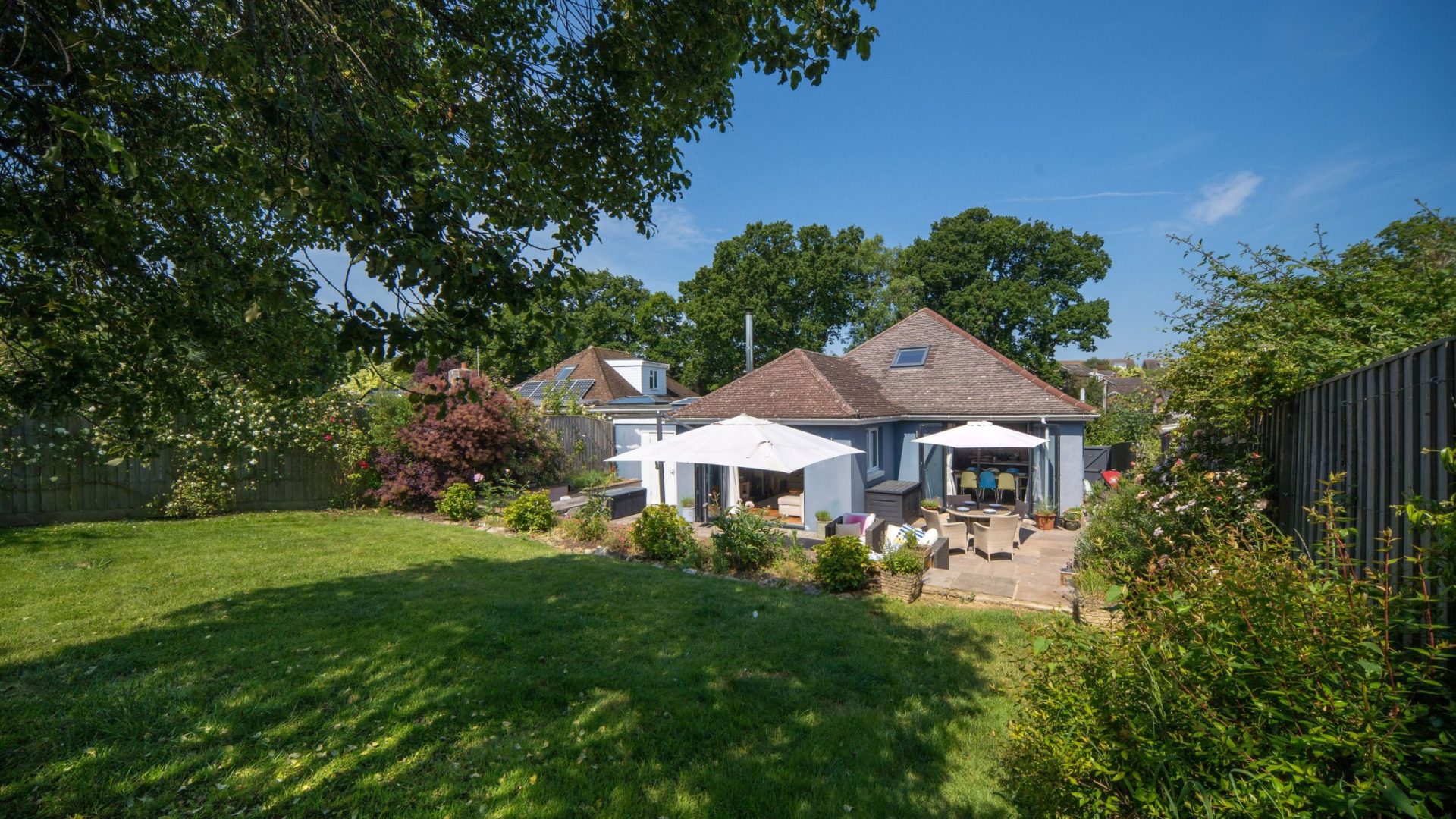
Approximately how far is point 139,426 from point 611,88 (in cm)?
466

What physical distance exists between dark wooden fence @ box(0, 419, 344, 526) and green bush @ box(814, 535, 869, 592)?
479 inches

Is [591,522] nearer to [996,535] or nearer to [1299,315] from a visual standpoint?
[996,535]

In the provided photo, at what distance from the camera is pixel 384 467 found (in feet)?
47.0

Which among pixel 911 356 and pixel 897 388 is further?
pixel 911 356

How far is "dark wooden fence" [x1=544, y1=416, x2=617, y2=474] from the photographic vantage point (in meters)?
19.1

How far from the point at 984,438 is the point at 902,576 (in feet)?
20.0

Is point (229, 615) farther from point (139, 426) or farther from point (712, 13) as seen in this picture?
point (712, 13)

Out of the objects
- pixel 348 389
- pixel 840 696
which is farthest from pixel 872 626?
pixel 348 389

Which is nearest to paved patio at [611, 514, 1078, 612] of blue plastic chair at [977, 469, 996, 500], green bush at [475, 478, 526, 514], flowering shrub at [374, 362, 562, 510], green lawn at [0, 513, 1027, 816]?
green lawn at [0, 513, 1027, 816]

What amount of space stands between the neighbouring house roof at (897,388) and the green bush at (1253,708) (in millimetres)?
10521

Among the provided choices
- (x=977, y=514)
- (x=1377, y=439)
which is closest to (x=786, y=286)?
(x=977, y=514)

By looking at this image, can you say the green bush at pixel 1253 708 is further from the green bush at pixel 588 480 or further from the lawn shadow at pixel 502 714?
the green bush at pixel 588 480

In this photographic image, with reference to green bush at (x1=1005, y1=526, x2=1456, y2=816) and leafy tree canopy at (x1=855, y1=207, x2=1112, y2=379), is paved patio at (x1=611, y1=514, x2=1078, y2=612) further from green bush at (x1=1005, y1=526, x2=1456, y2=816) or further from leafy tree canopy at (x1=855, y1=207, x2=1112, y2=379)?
leafy tree canopy at (x1=855, y1=207, x2=1112, y2=379)

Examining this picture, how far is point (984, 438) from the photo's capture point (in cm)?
1278
